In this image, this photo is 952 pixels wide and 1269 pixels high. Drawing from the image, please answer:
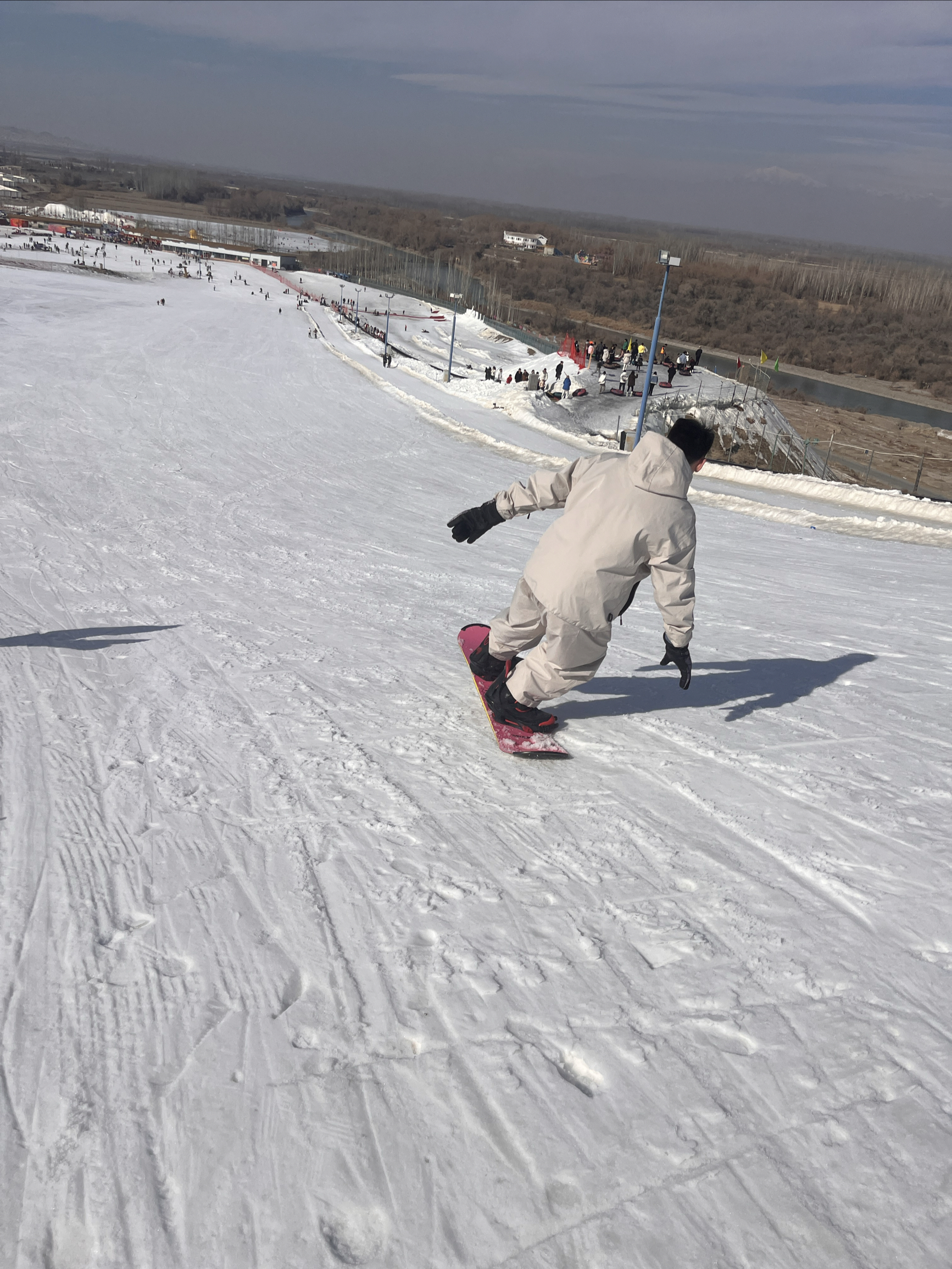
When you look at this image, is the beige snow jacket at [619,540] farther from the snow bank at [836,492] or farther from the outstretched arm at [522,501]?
the snow bank at [836,492]

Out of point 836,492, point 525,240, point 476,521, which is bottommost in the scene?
point 836,492

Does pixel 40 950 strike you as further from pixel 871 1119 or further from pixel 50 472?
pixel 50 472

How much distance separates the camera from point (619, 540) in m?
3.09

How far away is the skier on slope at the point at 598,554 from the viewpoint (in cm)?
306

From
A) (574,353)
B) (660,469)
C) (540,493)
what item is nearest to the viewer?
(660,469)

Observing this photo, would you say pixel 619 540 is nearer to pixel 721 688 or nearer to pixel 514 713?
pixel 514 713

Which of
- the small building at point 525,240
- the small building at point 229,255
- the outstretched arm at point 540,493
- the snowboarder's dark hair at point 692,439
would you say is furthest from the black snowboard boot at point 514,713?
the small building at point 525,240

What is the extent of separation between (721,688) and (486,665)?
58.3 inches

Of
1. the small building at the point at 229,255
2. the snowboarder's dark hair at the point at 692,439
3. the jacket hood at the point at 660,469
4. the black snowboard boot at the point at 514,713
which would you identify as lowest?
the black snowboard boot at the point at 514,713

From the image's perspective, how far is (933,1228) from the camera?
5.56ft

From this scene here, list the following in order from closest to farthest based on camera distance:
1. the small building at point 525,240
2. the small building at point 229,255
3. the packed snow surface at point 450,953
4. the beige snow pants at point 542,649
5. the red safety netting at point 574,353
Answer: the packed snow surface at point 450,953
the beige snow pants at point 542,649
the red safety netting at point 574,353
the small building at point 229,255
the small building at point 525,240

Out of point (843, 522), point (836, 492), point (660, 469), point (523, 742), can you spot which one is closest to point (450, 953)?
point (523, 742)

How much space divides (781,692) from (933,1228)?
316 cm

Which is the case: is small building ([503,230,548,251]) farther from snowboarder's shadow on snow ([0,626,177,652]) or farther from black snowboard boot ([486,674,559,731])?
black snowboard boot ([486,674,559,731])
